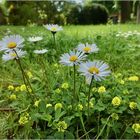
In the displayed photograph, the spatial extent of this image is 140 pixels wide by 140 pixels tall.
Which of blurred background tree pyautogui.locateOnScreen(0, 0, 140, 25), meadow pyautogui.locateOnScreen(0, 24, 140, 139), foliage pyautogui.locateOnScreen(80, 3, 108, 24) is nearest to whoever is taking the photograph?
meadow pyautogui.locateOnScreen(0, 24, 140, 139)

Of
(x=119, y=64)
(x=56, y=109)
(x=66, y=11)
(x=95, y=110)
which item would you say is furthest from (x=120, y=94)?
(x=66, y=11)

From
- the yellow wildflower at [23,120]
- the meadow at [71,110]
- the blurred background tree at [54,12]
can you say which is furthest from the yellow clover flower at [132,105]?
the blurred background tree at [54,12]

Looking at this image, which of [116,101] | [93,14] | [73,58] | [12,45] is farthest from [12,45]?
[93,14]

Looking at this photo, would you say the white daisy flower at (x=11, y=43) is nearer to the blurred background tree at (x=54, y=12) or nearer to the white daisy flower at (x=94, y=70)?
the white daisy flower at (x=94, y=70)

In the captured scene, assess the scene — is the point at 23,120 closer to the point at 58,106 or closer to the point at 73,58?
the point at 58,106

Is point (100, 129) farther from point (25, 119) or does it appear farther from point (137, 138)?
point (25, 119)

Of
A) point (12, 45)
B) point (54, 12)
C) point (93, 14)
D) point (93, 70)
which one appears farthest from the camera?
point (93, 14)

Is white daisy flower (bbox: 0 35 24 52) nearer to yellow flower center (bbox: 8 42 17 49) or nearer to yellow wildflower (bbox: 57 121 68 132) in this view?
yellow flower center (bbox: 8 42 17 49)

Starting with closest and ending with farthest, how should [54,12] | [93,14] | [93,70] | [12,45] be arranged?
1. [93,70]
2. [12,45]
3. [54,12]
4. [93,14]

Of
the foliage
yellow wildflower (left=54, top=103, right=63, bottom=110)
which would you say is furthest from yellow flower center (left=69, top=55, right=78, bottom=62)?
the foliage
